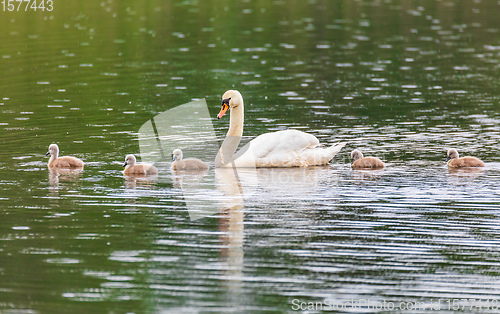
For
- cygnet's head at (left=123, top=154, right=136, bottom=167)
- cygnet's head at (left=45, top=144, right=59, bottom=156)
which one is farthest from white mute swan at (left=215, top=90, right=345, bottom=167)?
cygnet's head at (left=45, top=144, right=59, bottom=156)

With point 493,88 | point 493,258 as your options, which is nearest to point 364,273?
point 493,258

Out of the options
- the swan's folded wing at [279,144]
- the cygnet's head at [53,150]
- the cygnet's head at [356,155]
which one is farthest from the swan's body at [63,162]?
the cygnet's head at [356,155]

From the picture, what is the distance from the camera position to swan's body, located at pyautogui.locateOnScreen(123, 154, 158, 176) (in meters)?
15.8

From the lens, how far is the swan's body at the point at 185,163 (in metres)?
16.1

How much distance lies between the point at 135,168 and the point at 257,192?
260 centimetres

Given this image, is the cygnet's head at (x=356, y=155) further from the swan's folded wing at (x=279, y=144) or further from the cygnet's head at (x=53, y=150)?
the cygnet's head at (x=53, y=150)

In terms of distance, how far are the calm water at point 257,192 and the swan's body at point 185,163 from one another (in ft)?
0.86

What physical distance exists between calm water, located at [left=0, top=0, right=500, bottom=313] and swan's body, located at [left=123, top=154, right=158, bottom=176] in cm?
28

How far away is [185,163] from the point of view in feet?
53.0

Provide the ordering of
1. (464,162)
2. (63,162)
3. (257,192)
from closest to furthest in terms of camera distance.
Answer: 1. (257,192)
2. (464,162)
3. (63,162)

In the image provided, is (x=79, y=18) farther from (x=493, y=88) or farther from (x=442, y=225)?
(x=442, y=225)

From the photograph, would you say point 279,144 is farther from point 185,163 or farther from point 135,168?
point 135,168

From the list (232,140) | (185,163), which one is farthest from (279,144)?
(185,163)

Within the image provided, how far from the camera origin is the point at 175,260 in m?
10.6
